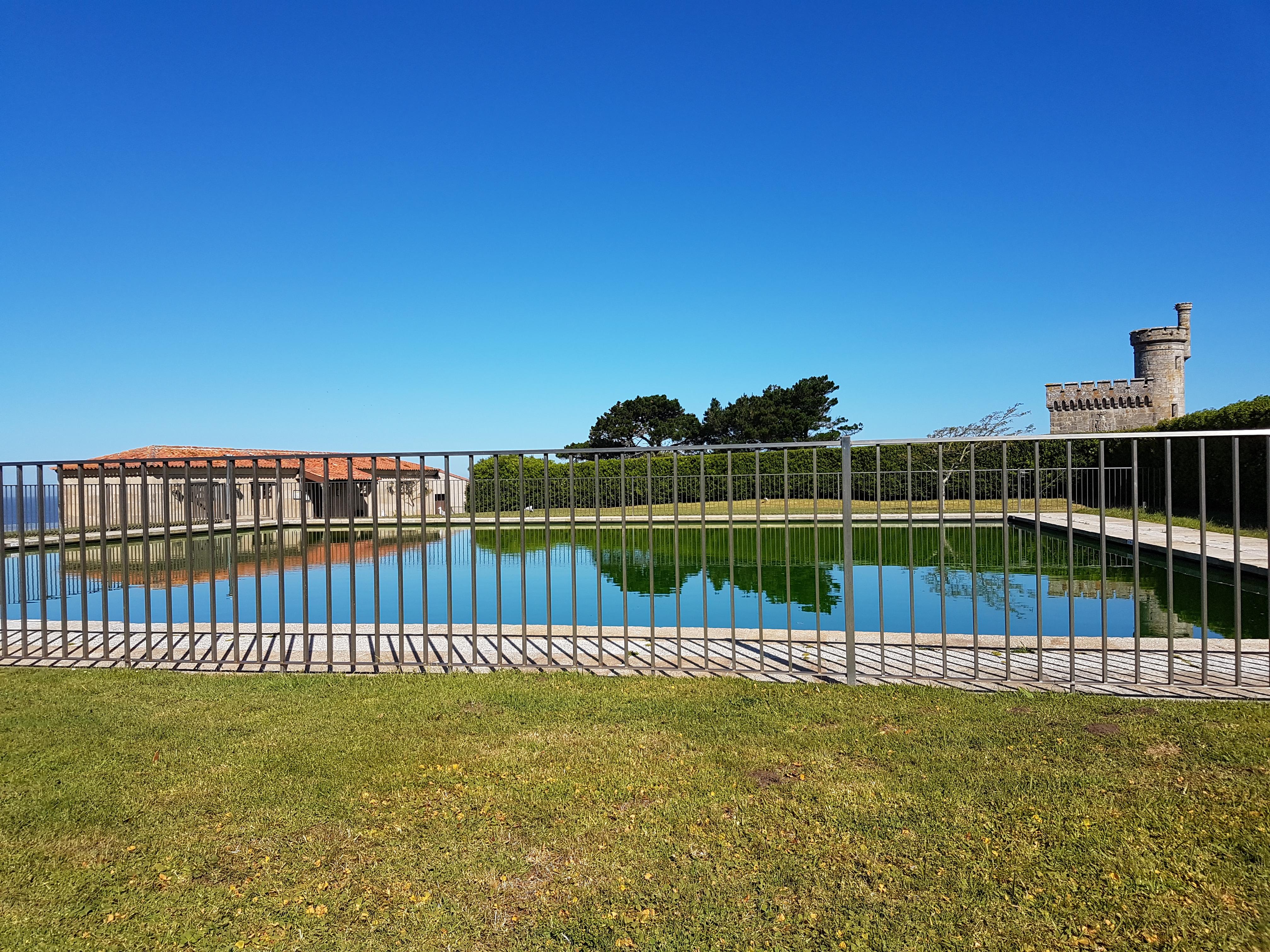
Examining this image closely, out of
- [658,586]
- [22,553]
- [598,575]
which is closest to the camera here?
[598,575]

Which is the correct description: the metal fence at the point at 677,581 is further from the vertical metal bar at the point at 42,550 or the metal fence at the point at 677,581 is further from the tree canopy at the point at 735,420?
the tree canopy at the point at 735,420

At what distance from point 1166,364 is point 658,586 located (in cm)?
3922

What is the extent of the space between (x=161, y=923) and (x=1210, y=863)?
3.17 m

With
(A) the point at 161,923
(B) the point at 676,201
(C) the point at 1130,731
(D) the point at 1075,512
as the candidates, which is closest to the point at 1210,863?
(C) the point at 1130,731

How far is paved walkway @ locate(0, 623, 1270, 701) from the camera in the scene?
4469mm

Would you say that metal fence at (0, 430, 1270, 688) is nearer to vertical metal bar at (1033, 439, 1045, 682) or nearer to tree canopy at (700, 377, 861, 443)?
vertical metal bar at (1033, 439, 1045, 682)

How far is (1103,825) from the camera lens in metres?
2.56

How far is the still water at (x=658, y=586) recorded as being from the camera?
5.00 meters

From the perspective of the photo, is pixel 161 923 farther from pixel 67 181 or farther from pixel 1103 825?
pixel 67 181

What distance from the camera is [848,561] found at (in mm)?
4539

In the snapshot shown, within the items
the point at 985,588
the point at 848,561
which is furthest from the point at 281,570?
the point at 985,588

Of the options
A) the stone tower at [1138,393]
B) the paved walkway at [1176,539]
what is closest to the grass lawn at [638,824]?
the paved walkway at [1176,539]

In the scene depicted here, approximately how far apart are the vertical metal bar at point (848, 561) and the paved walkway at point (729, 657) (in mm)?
168

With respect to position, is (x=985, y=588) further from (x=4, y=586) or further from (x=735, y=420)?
(x=735, y=420)
